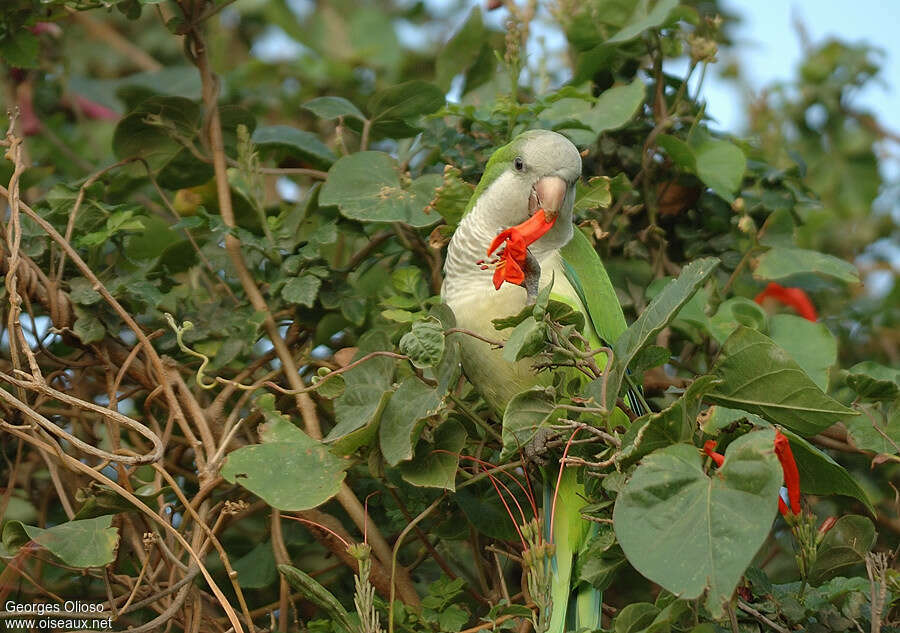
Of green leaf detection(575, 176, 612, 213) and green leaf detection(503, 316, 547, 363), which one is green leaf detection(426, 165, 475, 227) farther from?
green leaf detection(503, 316, 547, 363)

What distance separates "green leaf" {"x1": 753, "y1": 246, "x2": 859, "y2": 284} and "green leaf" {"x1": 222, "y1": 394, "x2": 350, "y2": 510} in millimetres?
1037

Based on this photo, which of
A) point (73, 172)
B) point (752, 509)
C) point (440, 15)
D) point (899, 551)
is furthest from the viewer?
point (440, 15)

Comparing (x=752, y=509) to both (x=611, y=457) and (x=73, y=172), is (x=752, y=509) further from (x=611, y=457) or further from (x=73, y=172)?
(x=73, y=172)

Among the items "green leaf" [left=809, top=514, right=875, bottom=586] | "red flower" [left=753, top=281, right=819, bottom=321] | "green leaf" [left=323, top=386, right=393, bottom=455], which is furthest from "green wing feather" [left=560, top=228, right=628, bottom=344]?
"red flower" [left=753, top=281, right=819, bottom=321]

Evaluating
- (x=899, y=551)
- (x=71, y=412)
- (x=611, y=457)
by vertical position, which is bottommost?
(x=71, y=412)

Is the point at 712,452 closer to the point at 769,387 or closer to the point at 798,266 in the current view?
the point at 769,387

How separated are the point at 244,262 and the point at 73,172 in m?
0.99

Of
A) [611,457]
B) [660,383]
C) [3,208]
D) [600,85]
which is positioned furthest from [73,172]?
[611,457]

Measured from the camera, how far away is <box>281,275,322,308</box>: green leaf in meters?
1.78

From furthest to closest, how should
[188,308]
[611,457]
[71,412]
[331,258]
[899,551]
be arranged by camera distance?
[331,258]
[188,308]
[71,412]
[899,551]
[611,457]

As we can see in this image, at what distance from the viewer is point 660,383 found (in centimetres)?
196

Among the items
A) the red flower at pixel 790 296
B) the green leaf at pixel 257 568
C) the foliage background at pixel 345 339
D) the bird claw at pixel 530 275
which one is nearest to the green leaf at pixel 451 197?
the foliage background at pixel 345 339

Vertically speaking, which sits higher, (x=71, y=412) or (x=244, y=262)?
(x=244, y=262)

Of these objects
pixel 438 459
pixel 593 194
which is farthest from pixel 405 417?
pixel 593 194
